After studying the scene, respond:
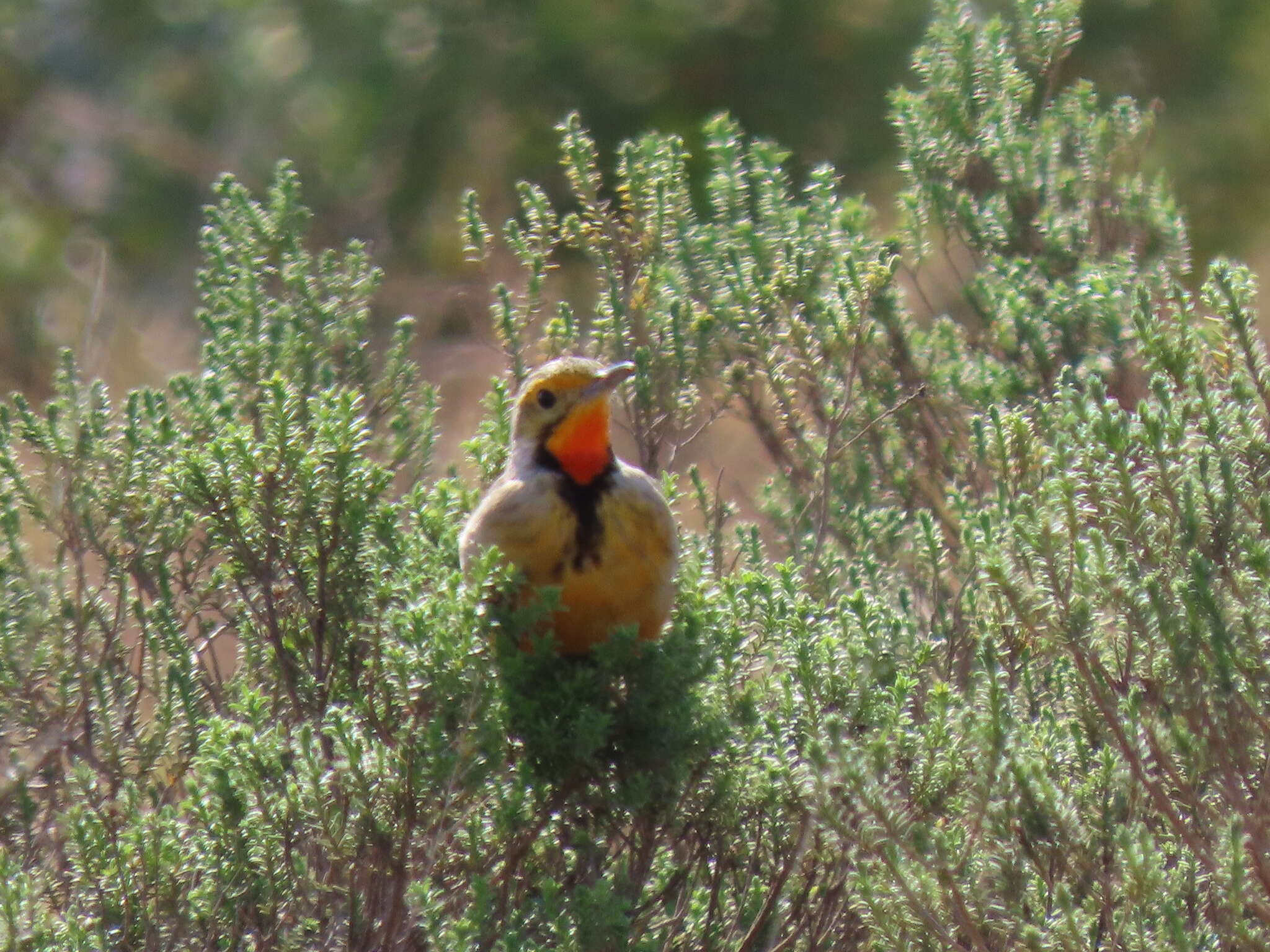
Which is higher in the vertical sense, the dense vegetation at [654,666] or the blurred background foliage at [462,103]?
the blurred background foliage at [462,103]

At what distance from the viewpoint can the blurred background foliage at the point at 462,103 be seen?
27.2 feet

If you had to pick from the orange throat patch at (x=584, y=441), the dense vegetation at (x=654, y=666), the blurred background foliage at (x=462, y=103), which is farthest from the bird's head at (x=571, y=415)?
the blurred background foliage at (x=462, y=103)

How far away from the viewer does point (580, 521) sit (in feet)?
9.96

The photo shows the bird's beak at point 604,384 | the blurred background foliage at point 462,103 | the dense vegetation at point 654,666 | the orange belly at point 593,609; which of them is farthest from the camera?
the blurred background foliage at point 462,103

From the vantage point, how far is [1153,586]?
8.27ft

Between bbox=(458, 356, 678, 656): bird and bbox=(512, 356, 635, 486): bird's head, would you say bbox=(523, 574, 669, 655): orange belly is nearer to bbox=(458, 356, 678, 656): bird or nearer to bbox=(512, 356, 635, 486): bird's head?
bbox=(458, 356, 678, 656): bird

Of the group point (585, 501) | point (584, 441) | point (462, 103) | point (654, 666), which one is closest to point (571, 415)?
point (584, 441)

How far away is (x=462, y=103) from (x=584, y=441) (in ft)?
19.0

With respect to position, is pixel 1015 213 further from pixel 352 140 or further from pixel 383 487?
pixel 352 140

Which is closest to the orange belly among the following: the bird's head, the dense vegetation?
the dense vegetation

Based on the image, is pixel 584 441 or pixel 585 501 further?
pixel 584 441

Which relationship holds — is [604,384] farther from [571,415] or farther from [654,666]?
[654,666]

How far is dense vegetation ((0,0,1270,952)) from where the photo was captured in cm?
259

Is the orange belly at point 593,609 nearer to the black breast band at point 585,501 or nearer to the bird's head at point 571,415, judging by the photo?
the black breast band at point 585,501
